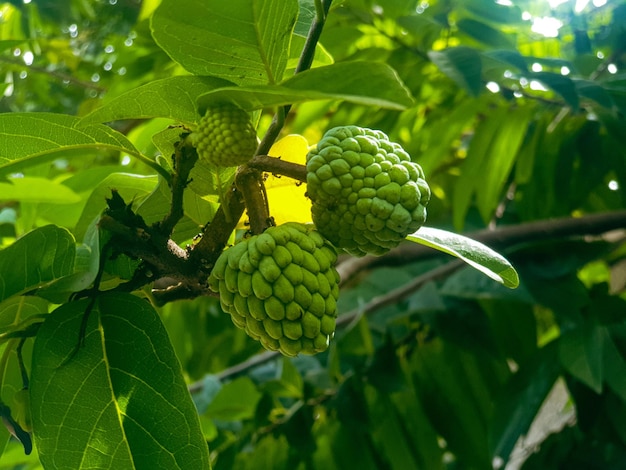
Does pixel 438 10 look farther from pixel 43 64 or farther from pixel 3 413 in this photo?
pixel 43 64

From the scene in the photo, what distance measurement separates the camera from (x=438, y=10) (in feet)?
5.80

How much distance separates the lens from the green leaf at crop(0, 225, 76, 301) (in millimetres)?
742

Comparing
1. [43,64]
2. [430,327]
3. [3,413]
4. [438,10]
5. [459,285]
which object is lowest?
[43,64]

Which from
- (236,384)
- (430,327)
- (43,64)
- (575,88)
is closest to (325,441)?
(236,384)

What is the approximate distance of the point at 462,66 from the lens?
1.36 m

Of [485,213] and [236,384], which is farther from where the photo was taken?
[485,213]

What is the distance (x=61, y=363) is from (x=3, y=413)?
11 centimetres

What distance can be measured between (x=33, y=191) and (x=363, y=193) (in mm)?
553

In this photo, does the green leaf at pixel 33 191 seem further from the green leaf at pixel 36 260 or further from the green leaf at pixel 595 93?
the green leaf at pixel 595 93

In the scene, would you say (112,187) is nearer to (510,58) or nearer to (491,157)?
(510,58)

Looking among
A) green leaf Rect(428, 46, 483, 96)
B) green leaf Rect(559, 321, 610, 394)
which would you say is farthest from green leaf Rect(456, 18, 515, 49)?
green leaf Rect(559, 321, 610, 394)

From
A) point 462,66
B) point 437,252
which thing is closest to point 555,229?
point 437,252

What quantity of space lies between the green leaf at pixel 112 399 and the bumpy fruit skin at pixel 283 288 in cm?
11

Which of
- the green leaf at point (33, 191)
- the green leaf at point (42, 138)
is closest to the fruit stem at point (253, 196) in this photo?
the green leaf at point (42, 138)
